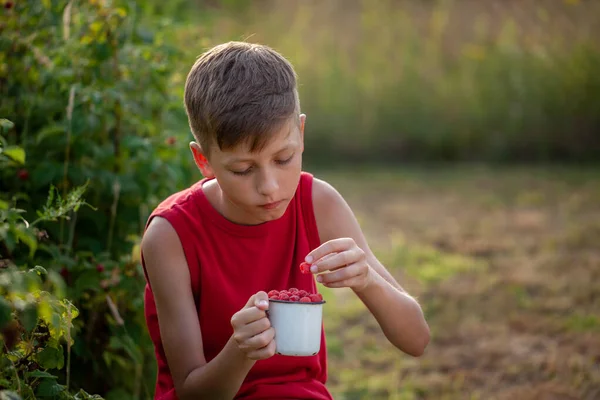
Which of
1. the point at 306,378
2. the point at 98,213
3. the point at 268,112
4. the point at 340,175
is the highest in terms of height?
the point at 268,112

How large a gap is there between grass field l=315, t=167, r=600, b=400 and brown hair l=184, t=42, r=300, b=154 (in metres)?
1.93

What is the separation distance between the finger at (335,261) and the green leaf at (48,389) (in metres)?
0.62

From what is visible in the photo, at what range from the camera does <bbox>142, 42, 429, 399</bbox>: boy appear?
202cm

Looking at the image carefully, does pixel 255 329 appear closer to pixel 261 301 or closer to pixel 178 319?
pixel 261 301

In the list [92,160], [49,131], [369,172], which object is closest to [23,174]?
[49,131]

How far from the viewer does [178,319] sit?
2.12 metres

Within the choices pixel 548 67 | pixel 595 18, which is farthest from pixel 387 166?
pixel 595 18

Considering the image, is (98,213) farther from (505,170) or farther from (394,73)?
(394,73)

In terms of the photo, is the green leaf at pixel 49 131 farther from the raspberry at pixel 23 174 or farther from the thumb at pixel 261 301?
the thumb at pixel 261 301

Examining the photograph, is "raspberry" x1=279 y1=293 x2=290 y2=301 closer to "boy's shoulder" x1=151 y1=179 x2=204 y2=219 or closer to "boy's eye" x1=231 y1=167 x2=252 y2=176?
"boy's eye" x1=231 y1=167 x2=252 y2=176

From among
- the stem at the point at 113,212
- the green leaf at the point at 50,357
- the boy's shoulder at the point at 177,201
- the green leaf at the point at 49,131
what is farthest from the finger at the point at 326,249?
the green leaf at the point at 49,131

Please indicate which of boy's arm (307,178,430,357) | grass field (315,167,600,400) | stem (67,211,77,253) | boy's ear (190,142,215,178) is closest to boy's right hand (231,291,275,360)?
boy's arm (307,178,430,357)

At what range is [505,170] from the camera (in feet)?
26.3

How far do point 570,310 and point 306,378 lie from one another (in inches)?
108
